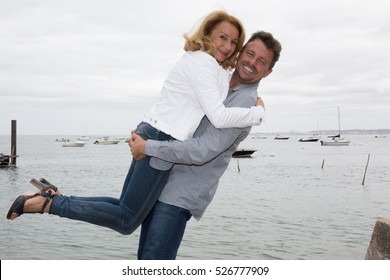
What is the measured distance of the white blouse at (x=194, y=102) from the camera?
3004mm

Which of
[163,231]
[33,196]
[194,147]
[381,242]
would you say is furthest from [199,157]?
[381,242]


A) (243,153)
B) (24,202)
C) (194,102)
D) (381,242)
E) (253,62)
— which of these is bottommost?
(243,153)

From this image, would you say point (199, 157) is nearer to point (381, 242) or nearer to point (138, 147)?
point (138, 147)

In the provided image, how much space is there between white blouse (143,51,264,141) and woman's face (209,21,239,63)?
110mm

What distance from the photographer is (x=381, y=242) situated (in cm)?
506

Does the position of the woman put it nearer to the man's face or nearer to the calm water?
the man's face

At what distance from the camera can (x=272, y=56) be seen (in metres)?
3.40

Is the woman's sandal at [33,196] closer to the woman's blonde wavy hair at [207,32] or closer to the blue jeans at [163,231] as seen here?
the blue jeans at [163,231]

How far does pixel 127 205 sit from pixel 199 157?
23.9 inches

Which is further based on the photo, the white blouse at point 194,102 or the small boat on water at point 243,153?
the small boat on water at point 243,153

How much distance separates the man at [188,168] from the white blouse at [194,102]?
0.30 ft

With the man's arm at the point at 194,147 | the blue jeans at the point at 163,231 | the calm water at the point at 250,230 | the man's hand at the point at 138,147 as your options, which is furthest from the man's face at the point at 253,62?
the calm water at the point at 250,230

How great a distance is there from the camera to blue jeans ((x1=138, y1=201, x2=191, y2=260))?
10.1 feet
